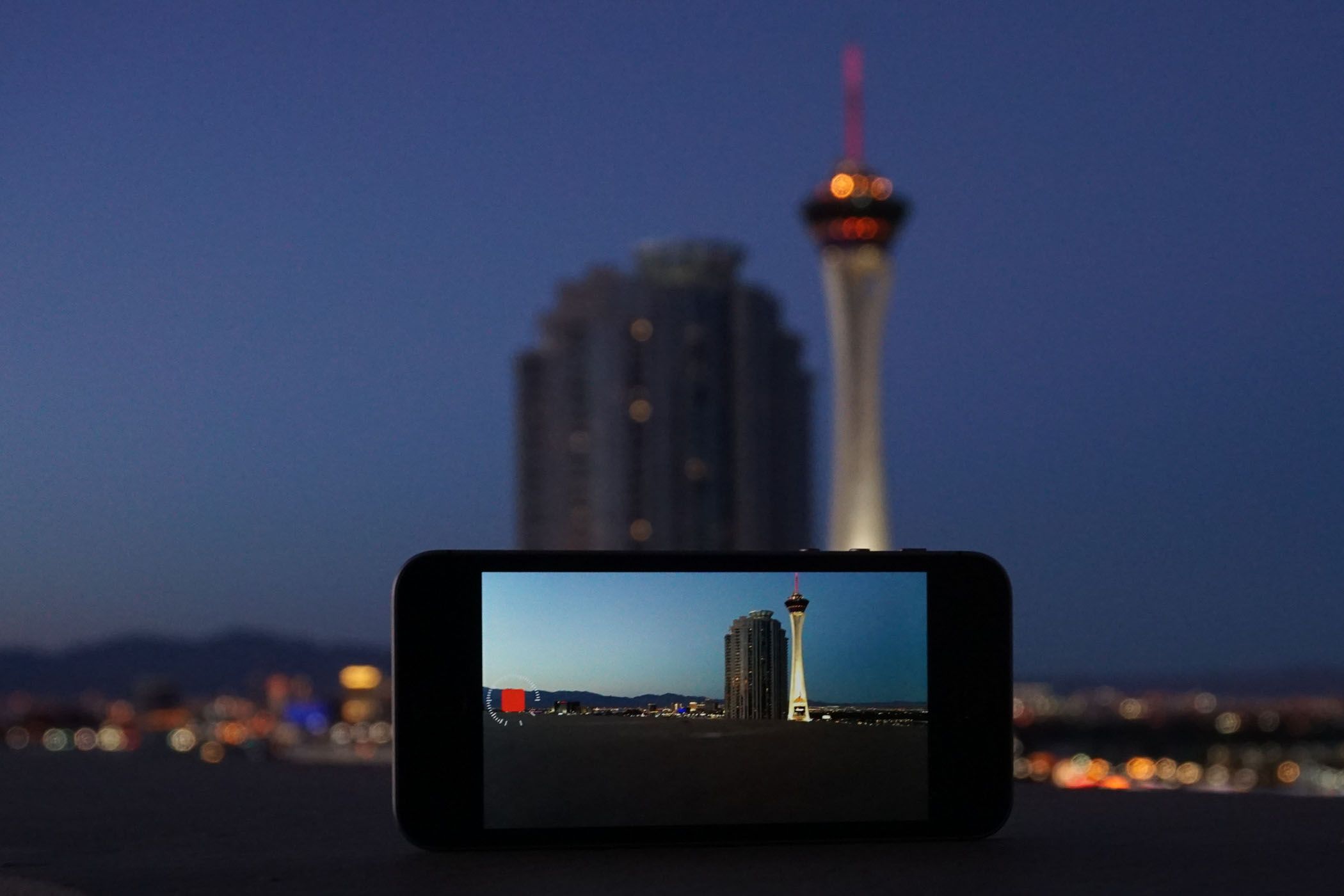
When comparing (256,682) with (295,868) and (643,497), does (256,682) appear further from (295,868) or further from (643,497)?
(295,868)

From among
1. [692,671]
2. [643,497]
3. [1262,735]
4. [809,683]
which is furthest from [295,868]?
[1262,735]

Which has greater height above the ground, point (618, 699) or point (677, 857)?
point (618, 699)

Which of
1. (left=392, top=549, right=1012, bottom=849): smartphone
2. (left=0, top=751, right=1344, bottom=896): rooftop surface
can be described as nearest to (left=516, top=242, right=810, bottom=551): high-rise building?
(left=0, top=751, right=1344, bottom=896): rooftop surface

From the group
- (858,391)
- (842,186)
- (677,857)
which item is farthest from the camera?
(842,186)

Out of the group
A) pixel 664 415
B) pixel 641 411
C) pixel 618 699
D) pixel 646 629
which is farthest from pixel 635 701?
pixel 641 411

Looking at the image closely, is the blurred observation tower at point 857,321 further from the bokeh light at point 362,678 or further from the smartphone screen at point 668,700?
the smartphone screen at point 668,700

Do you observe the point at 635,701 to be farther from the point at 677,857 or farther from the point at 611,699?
the point at 677,857

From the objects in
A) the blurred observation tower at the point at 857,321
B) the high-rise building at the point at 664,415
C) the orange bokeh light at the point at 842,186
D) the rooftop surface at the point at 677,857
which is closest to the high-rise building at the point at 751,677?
the rooftop surface at the point at 677,857

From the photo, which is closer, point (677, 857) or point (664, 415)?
point (677, 857)
